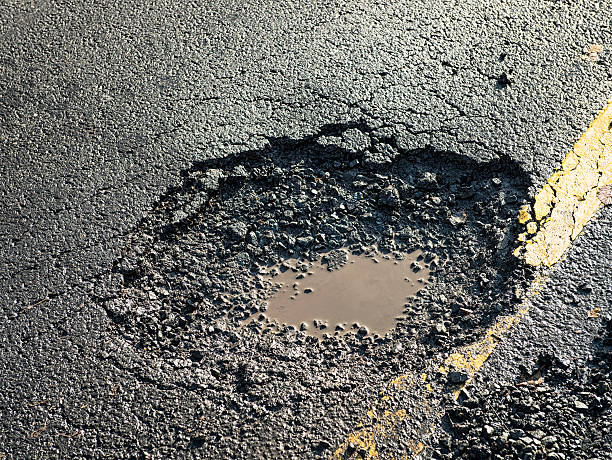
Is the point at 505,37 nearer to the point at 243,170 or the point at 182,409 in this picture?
the point at 243,170

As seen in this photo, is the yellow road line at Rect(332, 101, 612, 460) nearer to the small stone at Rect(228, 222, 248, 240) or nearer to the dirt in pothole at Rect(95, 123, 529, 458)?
the dirt in pothole at Rect(95, 123, 529, 458)

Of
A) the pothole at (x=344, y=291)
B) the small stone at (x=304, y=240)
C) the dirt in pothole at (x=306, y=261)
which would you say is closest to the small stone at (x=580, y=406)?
the dirt in pothole at (x=306, y=261)

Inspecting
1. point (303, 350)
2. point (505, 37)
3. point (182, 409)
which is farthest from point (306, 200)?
point (505, 37)

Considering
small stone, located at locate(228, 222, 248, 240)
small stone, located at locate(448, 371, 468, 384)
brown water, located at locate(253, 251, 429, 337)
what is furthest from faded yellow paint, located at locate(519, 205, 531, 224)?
small stone, located at locate(228, 222, 248, 240)

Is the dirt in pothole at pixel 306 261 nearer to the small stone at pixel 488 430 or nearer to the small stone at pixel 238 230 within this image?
the small stone at pixel 238 230

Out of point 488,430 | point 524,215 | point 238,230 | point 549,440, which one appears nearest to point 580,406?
point 549,440

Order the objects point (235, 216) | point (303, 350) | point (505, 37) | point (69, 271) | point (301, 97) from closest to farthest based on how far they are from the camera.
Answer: point (303, 350), point (69, 271), point (235, 216), point (301, 97), point (505, 37)
